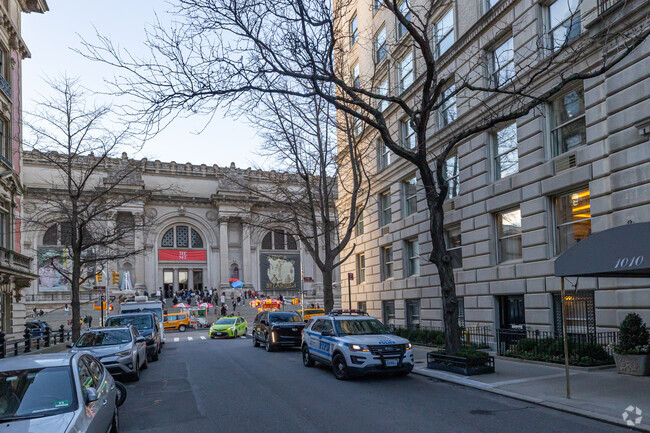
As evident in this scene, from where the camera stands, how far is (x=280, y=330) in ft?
74.0

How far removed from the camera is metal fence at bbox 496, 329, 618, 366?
13477mm

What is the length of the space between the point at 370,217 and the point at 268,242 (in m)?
42.8

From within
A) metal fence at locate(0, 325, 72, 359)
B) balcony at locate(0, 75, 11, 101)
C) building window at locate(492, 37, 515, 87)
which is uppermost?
balcony at locate(0, 75, 11, 101)

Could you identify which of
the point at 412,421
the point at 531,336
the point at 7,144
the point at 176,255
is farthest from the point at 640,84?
the point at 176,255

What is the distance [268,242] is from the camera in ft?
236

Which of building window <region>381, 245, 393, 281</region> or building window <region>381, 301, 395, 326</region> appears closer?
building window <region>381, 301, 395, 326</region>

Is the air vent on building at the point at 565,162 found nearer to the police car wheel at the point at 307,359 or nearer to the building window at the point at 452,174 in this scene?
the building window at the point at 452,174

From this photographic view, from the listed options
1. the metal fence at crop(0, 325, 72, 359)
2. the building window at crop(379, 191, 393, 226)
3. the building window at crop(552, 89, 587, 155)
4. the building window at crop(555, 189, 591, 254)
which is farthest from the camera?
the building window at crop(379, 191, 393, 226)

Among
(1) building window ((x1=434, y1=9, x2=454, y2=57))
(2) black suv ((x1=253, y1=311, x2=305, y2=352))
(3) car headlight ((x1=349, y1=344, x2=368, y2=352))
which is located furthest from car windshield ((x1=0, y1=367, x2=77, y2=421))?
(1) building window ((x1=434, y1=9, x2=454, y2=57))

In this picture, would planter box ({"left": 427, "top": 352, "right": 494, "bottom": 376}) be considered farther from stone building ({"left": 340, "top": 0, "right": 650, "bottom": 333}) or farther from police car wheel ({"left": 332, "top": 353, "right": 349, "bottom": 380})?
stone building ({"left": 340, "top": 0, "right": 650, "bottom": 333})

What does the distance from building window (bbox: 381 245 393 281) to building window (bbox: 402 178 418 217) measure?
2864 mm

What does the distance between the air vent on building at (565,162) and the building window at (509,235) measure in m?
2.37

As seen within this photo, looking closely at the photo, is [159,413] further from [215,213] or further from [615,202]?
[215,213]

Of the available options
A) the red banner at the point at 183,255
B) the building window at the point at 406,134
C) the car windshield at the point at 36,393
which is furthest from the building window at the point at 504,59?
the red banner at the point at 183,255
